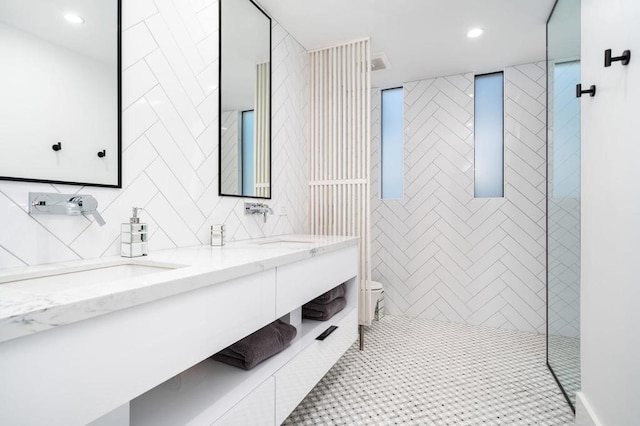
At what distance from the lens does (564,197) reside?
1.85 meters

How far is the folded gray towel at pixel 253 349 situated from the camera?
48.9 inches

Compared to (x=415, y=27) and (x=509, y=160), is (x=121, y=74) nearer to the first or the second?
(x=415, y=27)

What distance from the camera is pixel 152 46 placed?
140cm

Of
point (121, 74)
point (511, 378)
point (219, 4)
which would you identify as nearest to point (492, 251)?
point (511, 378)

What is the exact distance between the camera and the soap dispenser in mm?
1182

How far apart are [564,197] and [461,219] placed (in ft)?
4.35

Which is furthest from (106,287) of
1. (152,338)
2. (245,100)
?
(245,100)

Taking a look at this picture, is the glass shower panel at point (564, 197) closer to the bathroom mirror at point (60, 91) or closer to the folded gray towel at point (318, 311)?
the folded gray towel at point (318, 311)

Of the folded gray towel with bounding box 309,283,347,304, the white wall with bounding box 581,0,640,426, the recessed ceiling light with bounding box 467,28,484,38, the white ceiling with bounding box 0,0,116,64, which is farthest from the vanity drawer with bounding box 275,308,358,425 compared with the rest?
the recessed ceiling light with bounding box 467,28,484,38

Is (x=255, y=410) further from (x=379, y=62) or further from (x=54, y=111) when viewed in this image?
(x=379, y=62)

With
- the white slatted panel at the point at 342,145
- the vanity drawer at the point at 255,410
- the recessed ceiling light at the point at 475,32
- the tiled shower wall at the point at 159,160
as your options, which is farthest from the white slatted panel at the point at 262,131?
the recessed ceiling light at the point at 475,32

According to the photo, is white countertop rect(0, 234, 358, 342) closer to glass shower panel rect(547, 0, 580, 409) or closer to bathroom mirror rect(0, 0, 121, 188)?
bathroom mirror rect(0, 0, 121, 188)

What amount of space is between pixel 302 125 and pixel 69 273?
1.98 m

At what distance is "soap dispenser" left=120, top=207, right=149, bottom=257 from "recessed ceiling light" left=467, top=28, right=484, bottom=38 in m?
2.56
